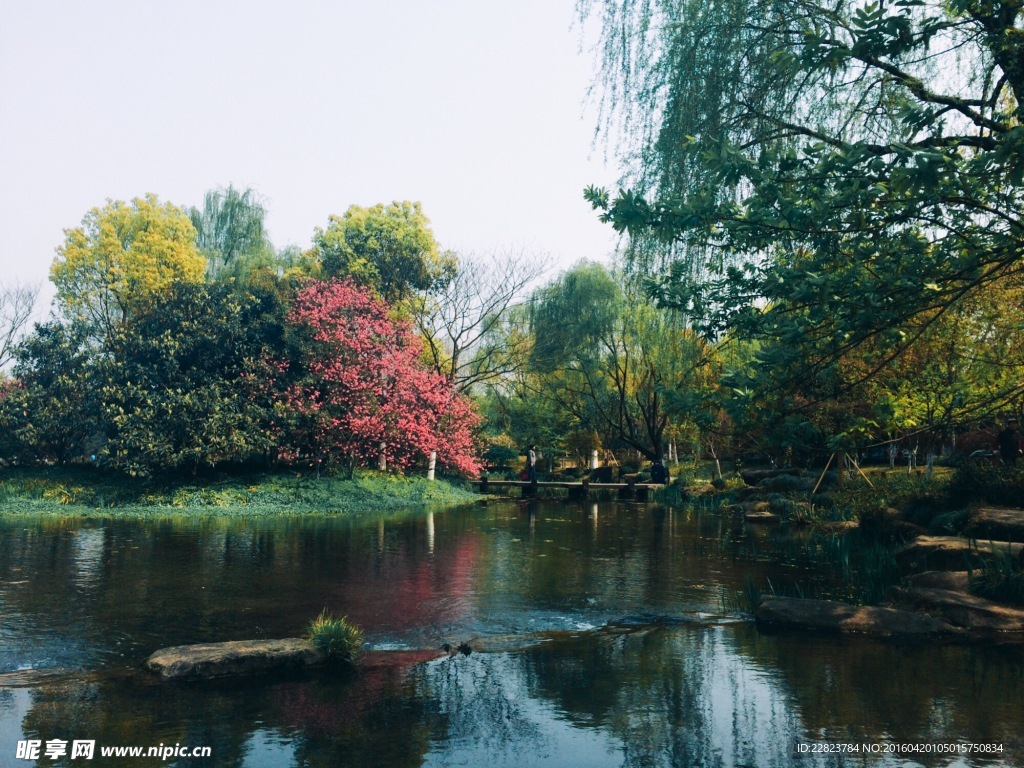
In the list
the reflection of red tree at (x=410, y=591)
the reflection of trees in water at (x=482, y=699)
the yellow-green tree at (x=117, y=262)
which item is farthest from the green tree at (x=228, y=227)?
the reflection of trees in water at (x=482, y=699)

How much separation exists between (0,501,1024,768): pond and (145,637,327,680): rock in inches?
9.2

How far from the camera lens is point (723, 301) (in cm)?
882

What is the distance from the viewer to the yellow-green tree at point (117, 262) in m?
35.1

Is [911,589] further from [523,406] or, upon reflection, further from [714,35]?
[523,406]

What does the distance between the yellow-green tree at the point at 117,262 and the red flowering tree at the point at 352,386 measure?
9533 mm

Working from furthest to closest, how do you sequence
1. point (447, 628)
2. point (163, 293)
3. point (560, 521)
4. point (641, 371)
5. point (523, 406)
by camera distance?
point (523, 406) < point (641, 371) < point (163, 293) < point (560, 521) < point (447, 628)

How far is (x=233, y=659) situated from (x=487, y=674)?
2.31 m

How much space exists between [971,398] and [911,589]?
8.78 feet

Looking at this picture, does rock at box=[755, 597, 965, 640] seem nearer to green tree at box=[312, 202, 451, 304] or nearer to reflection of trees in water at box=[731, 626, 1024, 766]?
reflection of trees in water at box=[731, 626, 1024, 766]

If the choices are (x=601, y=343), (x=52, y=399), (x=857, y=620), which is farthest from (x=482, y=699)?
(x=601, y=343)

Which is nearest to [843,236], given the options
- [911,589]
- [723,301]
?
[723,301]

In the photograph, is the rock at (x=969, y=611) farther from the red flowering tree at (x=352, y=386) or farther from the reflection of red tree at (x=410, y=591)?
the red flowering tree at (x=352, y=386)

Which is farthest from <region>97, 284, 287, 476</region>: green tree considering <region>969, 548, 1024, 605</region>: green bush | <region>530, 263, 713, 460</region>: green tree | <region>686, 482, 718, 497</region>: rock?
<region>969, 548, 1024, 605</region>: green bush

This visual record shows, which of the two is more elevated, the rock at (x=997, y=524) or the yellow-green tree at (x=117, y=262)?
the yellow-green tree at (x=117, y=262)
